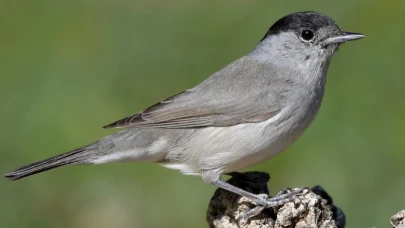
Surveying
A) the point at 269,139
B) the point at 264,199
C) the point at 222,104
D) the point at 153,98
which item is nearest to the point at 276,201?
the point at 264,199

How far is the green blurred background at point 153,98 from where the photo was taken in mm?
10180

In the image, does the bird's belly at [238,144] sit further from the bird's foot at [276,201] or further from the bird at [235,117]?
the bird's foot at [276,201]

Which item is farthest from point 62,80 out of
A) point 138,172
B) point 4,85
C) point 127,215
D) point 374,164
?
point 374,164

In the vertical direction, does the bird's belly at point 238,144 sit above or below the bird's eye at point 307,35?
below

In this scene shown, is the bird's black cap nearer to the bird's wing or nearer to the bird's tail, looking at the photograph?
the bird's wing

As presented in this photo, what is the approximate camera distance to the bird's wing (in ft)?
25.4

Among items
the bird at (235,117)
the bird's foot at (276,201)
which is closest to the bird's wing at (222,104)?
the bird at (235,117)

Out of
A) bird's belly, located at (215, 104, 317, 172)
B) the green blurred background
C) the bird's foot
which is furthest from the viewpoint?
the green blurred background

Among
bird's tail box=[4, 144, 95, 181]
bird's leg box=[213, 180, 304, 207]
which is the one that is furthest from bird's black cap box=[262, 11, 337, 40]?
bird's tail box=[4, 144, 95, 181]

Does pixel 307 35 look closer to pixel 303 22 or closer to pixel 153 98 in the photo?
pixel 303 22

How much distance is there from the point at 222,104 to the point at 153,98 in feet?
16.0

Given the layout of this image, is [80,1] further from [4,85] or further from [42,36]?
[4,85]

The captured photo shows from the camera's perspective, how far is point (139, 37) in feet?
48.0

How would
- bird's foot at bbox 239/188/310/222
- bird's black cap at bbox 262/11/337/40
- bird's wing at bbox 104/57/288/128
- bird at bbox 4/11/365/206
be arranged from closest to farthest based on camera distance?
bird's foot at bbox 239/188/310/222 → bird at bbox 4/11/365/206 → bird's wing at bbox 104/57/288/128 → bird's black cap at bbox 262/11/337/40
